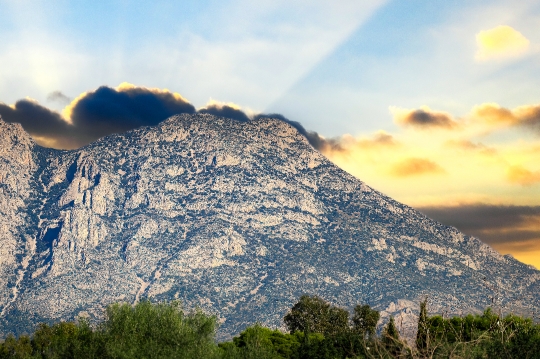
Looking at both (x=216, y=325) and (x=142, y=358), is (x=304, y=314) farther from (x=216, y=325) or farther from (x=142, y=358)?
(x=142, y=358)

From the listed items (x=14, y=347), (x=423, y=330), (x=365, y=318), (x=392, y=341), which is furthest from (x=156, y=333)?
(x=365, y=318)

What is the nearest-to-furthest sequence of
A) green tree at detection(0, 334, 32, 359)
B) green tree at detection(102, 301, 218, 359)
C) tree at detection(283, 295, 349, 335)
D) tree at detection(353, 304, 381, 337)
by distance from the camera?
green tree at detection(102, 301, 218, 359) < green tree at detection(0, 334, 32, 359) < tree at detection(283, 295, 349, 335) < tree at detection(353, 304, 381, 337)

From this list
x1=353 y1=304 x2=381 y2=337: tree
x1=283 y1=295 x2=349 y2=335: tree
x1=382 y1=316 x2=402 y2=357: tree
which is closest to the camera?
x1=382 y1=316 x2=402 y2=357: tree

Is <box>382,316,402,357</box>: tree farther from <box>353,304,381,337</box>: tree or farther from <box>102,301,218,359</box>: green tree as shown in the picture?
<box>353,304,381,337</box>: tree

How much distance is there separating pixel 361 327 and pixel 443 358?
116 m

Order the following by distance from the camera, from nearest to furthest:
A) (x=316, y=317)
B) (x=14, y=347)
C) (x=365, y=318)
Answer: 1. (x=14, y=347)
2. (x=365, y=318)
3. (x=316, y=317)

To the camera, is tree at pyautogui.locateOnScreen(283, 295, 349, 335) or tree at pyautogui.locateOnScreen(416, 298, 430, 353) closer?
tree at pyautogui.locateOnScreen(416, 298, 430, 353)

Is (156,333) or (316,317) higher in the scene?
(316,317)

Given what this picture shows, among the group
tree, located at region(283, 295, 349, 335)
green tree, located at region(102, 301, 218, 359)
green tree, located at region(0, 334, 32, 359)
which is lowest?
green tree, located at region(0, 334, 32, 359)

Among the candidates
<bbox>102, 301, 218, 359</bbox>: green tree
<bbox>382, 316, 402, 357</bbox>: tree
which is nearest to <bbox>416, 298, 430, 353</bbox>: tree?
<bbox>382, 316, 402, 357</bbox>: tree

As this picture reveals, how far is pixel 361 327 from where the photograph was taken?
17175 cm

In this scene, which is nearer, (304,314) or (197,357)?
(197,357)

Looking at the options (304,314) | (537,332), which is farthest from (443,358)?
(304,314)

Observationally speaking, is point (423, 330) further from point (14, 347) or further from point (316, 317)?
point (316, 317)
